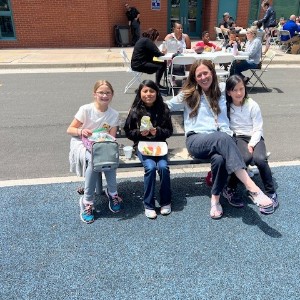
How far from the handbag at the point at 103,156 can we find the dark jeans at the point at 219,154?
0.83m

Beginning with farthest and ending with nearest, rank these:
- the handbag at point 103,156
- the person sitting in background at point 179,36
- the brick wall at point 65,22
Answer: the brick wall at point 65,22 → the person sitting in background at point 179,36 → the handbag at point 103,156

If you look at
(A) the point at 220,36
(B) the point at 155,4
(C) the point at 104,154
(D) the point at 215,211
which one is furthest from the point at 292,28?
(C) the point at 104,154

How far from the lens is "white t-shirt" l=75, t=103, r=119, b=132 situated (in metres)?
3.24

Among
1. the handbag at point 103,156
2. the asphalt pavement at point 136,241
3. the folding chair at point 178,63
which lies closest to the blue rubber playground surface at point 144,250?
the asphalt pavement at point 136,241

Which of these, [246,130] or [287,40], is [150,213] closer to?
[246,130]

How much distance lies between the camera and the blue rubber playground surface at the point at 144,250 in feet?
7.76

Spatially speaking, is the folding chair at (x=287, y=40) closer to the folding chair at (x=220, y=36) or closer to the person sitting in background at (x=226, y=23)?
the person sitting in background at (x=226, y=23)

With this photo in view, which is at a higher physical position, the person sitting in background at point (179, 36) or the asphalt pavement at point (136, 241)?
the person sitting in background at point (179, 36)

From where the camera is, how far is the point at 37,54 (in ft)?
41.2

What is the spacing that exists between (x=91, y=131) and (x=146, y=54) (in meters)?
4.86

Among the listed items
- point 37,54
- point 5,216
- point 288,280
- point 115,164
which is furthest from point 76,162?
point 37,54

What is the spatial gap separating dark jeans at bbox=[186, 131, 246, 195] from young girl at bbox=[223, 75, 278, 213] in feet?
0.97

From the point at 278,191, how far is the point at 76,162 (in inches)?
87.3

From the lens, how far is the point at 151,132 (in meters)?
3.30
